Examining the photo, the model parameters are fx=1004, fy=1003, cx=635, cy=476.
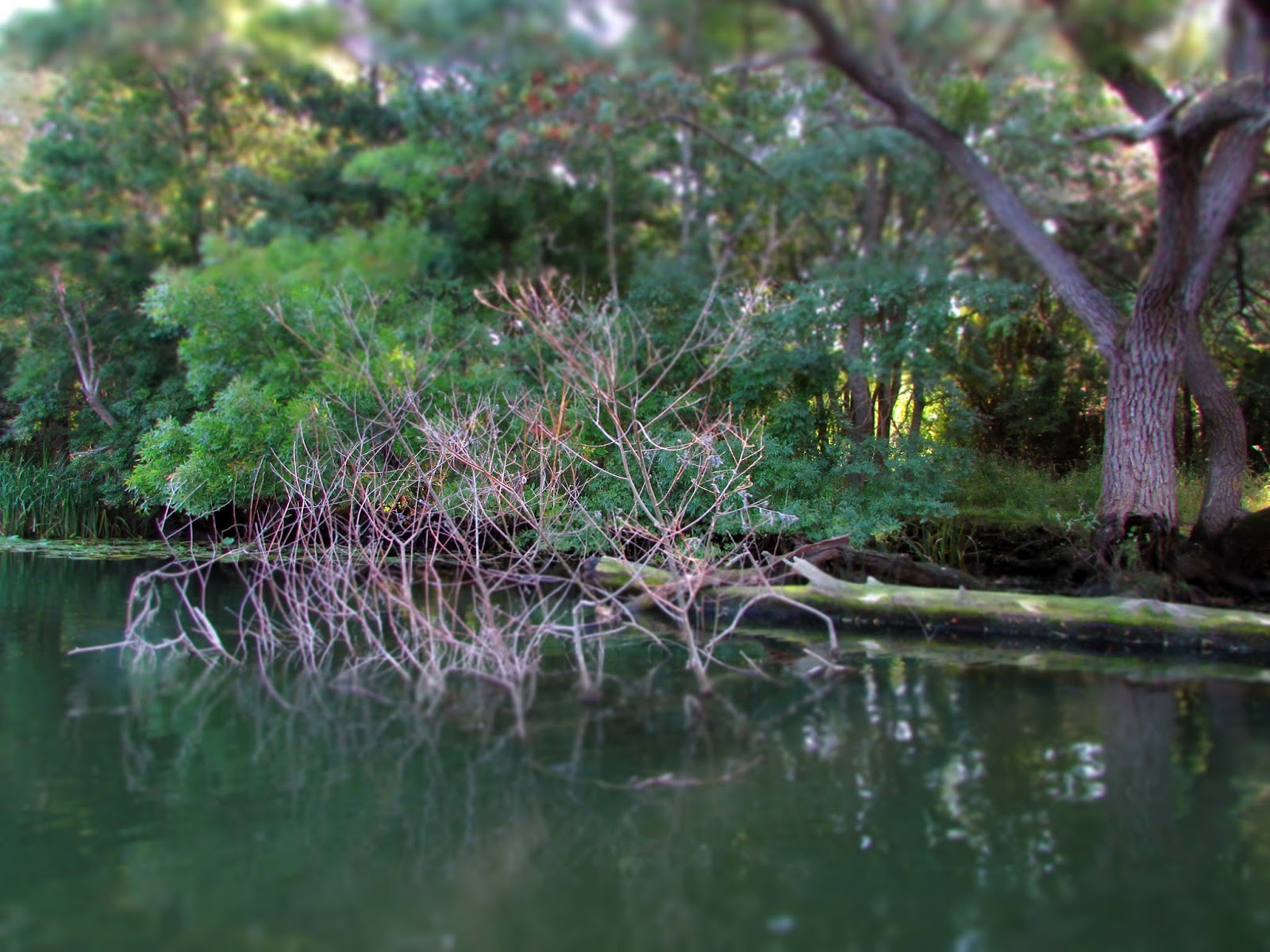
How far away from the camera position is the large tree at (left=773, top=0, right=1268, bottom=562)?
9.65m

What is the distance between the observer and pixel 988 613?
29.7ft

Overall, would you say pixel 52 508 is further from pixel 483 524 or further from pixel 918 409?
pixel 918 409

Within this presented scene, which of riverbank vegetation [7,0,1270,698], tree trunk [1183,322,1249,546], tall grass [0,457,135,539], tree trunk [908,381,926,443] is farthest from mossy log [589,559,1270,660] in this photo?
tall grass [0,457,135,539]

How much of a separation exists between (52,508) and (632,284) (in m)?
10.9

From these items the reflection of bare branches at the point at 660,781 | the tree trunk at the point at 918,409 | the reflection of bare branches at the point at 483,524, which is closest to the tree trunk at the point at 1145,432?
the tree trunk at the point at 918,409

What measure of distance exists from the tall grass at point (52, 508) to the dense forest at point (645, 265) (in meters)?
0.07

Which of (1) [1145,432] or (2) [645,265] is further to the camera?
(2) [645,265]

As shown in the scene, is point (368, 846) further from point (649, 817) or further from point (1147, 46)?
point (1147, 46)

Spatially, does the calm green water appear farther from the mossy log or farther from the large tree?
the large tree

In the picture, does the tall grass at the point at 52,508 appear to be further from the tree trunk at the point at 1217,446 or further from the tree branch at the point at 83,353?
the tree trunk at the point at 1217,446

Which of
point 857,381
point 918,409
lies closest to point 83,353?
point 857,381

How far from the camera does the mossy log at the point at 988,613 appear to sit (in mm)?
8414

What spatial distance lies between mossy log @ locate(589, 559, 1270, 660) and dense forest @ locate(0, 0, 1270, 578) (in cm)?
115

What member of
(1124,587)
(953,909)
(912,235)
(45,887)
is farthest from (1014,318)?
(45,887)
